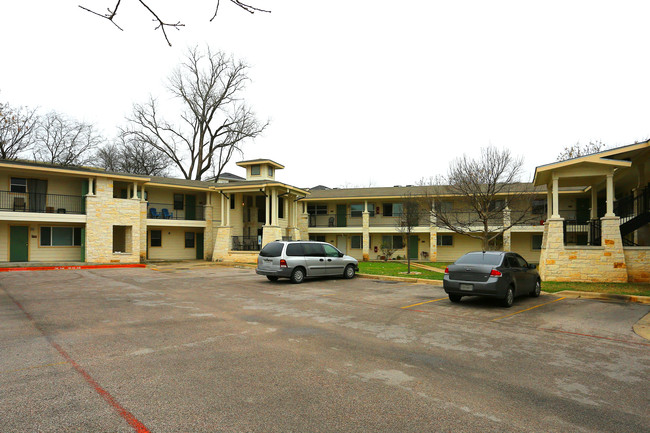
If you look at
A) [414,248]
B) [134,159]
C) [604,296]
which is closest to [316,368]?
[604,296]

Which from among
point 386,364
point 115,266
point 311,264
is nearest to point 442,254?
point 311,264

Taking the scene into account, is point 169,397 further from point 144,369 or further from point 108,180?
point 108,180

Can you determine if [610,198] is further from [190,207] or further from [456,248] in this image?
[190,207]

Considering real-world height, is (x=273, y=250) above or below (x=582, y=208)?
below

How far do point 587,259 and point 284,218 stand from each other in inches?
815

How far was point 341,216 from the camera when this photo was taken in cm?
3553

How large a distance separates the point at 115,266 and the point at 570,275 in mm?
23705

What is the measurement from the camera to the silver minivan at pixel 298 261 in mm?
15852

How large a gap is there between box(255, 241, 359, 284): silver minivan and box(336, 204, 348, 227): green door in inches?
681

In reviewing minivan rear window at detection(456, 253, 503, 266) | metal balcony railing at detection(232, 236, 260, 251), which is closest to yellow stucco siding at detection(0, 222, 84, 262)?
metal balcony railing at detection(232, 236, 260, 251)

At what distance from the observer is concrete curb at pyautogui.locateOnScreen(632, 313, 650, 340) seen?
308 inches

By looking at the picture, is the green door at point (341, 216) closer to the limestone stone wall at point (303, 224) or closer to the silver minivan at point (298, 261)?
the limestone stone wall at point (303, 224)

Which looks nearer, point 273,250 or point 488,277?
point 488,277

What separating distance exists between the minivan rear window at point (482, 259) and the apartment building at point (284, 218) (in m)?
6.97
